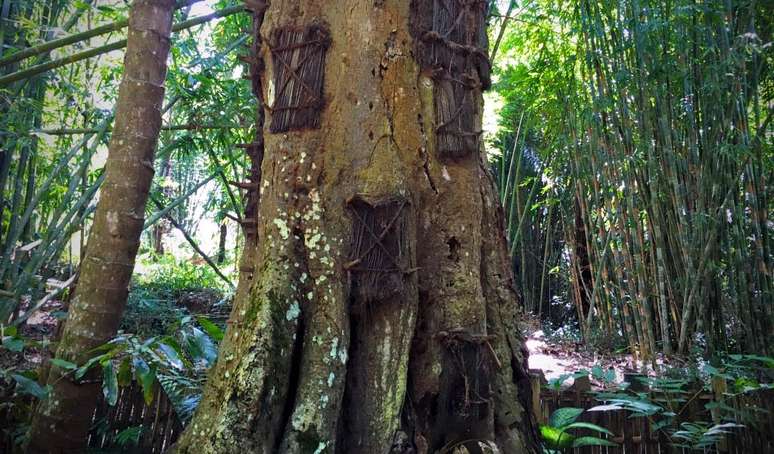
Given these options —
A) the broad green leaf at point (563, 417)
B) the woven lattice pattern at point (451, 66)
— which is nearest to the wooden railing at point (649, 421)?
the broad green leaf at point (563, 417)

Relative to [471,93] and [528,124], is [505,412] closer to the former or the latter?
[471,93]

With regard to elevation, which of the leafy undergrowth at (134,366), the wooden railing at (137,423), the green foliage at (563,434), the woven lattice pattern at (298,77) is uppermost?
the woven lattice pattern at (298,77)

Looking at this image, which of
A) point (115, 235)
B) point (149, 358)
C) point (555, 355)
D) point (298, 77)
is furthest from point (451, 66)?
point (555, 355)

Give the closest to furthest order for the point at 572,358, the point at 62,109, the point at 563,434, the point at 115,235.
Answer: the point at 115,235
the point at 563,434
the point at 62,109
the point at 572,358

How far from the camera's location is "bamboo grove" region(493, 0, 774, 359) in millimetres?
3619

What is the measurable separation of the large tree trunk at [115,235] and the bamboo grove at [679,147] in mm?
2722

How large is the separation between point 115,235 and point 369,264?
2.93 feet

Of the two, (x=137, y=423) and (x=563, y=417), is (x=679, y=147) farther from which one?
(x=137, y=423)

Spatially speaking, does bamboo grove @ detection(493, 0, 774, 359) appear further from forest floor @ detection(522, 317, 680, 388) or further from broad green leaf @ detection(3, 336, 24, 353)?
broad green leaf @ detection(3, 336, 24, 353)

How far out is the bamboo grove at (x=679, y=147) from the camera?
3.62 meters

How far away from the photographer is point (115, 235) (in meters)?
2.16

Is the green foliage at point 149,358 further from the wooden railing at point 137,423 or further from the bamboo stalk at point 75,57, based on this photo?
the bamboo stalk at point 75,57

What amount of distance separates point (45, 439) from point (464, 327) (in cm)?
147

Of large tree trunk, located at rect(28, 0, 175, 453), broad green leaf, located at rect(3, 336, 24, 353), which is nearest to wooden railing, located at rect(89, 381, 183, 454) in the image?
large tree trunk, located at rect(28, 0, 175, 453)
